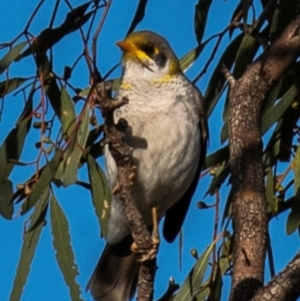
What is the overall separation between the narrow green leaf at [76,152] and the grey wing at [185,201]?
0.53 m

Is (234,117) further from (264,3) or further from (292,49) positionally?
(264,3)

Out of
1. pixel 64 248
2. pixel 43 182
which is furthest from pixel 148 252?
pixel 43 182

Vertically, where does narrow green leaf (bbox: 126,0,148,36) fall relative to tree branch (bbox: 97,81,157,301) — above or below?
above

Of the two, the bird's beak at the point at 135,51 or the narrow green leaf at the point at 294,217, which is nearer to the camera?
the narrow green leaf at the point at 294,217

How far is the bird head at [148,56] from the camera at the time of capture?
3.18 metres

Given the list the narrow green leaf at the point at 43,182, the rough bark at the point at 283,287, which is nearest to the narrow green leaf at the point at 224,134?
the narrow green leaf at the point at 43,182

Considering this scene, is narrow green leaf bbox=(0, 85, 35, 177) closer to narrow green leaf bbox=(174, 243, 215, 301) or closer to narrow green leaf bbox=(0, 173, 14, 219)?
narrow green leaf bbox=(0, 173, 14, 219)

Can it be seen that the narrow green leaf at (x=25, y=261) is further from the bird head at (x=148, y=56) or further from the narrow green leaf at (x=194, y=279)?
the bird head at (x=148, y=56)

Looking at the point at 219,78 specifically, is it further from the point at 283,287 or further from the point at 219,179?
the point at 283,287

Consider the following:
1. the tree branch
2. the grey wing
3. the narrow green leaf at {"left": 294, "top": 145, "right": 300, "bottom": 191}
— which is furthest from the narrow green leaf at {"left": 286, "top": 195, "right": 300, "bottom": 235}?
the grey wing

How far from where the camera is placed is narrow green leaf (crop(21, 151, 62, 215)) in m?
2.69

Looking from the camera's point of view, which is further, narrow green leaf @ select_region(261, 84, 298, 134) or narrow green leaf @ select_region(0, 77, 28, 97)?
narrow green leaf @ select_region(0, 77, 28, 97)

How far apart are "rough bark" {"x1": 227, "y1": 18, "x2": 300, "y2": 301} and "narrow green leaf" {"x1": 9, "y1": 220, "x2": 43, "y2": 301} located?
1.77ft

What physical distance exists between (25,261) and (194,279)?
454 mm
